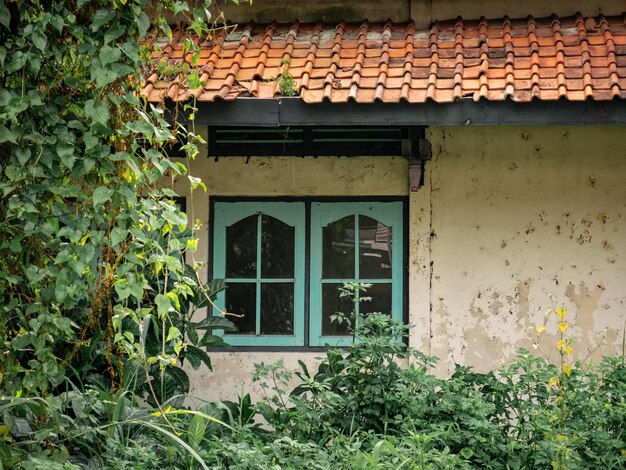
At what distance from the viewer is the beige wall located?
680 cm

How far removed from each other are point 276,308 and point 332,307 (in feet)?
1.42

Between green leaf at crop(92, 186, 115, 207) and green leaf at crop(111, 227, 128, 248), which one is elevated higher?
green leaf at crop(92, 186, 115, 207)

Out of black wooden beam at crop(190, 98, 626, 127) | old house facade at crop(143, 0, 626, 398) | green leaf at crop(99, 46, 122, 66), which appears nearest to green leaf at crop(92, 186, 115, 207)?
green leaf at crop(99, 46, 122, 66)

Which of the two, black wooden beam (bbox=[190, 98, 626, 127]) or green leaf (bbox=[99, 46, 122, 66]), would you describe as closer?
green leaf (bbox=[99, 46, 122, 66])

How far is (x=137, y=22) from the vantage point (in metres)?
3.89

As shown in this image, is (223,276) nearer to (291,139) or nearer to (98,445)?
(291,139)

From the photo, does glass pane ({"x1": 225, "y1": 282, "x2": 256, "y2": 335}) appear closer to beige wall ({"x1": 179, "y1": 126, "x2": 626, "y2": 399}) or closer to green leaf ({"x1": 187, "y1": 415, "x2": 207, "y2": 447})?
beige wall ({"x1": 179, "y1": 126, "x2": 626, "y2": 399})

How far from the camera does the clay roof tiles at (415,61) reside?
613cm

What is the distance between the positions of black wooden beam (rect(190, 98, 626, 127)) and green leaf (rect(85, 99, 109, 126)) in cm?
229

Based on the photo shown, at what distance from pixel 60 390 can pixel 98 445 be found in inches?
44.8

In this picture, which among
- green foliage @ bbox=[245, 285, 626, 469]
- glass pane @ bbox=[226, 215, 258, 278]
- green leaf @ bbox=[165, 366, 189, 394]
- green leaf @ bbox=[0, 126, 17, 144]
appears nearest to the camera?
green leaf @ bbox=[0, 126, 17, 144]

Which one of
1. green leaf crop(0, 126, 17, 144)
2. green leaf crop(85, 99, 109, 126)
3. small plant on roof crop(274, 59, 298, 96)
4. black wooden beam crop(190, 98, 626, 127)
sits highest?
small plant on roof crop(274, 59, 298, 96)

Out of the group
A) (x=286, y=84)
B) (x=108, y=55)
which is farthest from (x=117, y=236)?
(x=286, y=84)

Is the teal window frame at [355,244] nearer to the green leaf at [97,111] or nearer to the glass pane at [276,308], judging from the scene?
the glass pane at [276,308]
